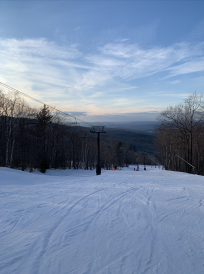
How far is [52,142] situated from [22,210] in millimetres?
36856

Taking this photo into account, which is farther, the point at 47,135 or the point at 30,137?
the point at 47,135

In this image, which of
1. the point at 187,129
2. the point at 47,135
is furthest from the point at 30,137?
the point at 187,129

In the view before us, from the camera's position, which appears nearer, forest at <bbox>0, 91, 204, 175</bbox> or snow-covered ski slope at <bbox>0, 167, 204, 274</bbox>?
snow-covered ski slope at <bbox>0, 167, 204, 274</bbox>

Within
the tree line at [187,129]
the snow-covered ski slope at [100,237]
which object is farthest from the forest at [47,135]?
the snow-covered ski slope at [100,237]

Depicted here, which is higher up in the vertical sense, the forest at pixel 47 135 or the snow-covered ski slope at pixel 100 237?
the forest at pixel 47 135

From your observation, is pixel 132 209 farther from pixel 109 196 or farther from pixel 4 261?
pixel 4 261

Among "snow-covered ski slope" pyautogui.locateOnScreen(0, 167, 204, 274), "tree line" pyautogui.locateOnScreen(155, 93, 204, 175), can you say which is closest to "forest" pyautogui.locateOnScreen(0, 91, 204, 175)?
"tree line" pyautogui.locateOnScreen(155, 93, 204, 175)

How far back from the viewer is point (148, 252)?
4.14 metres

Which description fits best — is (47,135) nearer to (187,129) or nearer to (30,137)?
(30,137)

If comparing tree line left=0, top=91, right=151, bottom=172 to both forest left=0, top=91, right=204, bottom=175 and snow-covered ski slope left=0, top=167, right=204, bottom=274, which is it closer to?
forest left=0, top=91, right=204, bottom=175

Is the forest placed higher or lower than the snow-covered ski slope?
higher

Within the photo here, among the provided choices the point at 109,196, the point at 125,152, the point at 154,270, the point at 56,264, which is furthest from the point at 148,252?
the point at 125,152

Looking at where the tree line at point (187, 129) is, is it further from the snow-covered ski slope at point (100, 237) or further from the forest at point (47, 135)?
the snow-covered ski slope at point (100, 237)

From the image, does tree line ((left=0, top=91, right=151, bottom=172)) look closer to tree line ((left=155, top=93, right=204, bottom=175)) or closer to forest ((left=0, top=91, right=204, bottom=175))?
forest ((left=0, top=91, right=204, bottom=175))
